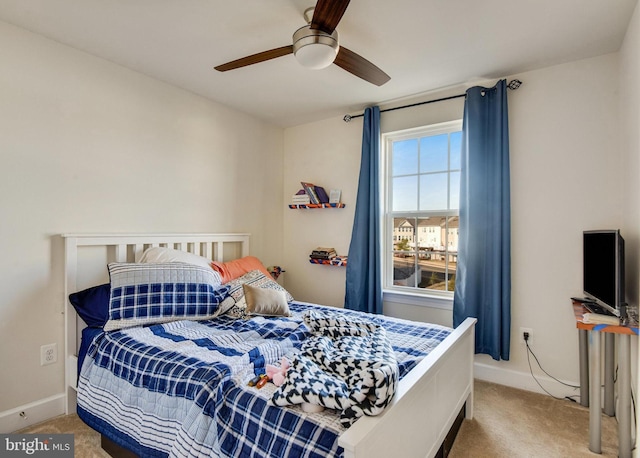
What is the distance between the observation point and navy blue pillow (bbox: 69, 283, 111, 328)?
2119 millimetres

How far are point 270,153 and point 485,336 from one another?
9.39 feet

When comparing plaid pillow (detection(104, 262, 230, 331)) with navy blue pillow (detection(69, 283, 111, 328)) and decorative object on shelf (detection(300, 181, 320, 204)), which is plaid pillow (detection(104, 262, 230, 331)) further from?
decorative object on shelf (detection(300, 181, 320, 204))

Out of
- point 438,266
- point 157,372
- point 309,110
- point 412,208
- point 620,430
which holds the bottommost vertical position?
point 620,430

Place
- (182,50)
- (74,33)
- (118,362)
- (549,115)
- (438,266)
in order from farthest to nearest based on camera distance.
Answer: (438,266) < (549,115) < (182,50) < (74,33) < (118,362)

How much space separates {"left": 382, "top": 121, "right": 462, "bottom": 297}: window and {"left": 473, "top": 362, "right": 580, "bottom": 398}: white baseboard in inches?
27.2

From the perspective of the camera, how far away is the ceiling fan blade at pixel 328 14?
1.45 meters

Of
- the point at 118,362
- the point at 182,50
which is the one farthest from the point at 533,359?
the point at 182,50

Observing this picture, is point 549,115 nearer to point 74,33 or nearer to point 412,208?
point 412,208

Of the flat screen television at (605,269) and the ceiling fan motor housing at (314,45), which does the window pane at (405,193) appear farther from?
the ceiling fan motor housing at (314,45)

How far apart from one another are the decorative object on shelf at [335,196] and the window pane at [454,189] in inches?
44.0

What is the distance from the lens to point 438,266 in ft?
10.1

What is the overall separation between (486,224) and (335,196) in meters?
1.51

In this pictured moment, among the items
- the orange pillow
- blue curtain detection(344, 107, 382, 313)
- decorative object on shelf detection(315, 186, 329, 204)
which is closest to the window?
blue curtain detection(344, 107, 382, 313)

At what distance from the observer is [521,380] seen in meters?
2.61
